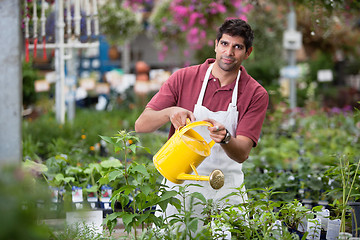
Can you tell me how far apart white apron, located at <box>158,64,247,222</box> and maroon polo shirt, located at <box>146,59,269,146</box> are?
3 centimetres

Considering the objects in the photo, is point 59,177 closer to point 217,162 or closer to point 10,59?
point 217,162

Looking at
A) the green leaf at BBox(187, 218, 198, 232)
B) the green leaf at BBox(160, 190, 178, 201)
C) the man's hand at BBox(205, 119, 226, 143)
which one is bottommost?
the green leaf at BBox(187, 218, 198, 232)

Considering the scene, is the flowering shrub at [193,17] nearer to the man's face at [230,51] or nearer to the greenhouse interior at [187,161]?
the greenhouse interior at [187,161]

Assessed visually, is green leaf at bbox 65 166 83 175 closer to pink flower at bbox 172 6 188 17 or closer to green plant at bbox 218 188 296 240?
green plant at bbox 218 188 296 240

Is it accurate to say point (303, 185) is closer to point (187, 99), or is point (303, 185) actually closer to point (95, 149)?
point (187, 99)

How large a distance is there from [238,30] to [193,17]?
5.09 metres

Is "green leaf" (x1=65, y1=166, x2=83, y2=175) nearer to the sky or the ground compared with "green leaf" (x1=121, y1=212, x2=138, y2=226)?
nearer to the ground

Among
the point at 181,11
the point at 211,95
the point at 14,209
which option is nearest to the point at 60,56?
the point at 181,11

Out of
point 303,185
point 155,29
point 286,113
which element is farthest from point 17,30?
point 155,29

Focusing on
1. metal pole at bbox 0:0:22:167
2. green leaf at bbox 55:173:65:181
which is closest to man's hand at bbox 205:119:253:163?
metal pole at bbox 0:0:22:167

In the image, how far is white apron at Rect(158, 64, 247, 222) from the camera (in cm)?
234

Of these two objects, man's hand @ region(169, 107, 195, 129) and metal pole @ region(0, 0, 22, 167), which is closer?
metal pole @ region(0, 0, 22, 167)

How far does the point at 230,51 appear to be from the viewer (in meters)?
2.28

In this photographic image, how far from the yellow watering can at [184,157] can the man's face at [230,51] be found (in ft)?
1.18
